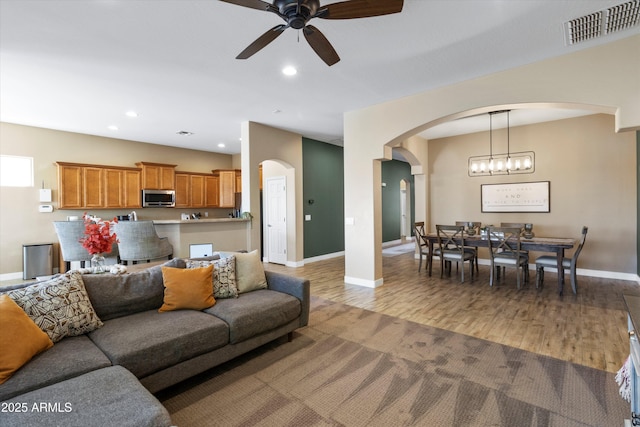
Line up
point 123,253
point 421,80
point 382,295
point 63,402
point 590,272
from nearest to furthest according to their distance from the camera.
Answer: point 63,402 < point 421,80 < point 382,295 < point 123,253 < point 590,272

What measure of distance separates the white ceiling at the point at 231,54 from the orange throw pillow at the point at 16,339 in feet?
7.66

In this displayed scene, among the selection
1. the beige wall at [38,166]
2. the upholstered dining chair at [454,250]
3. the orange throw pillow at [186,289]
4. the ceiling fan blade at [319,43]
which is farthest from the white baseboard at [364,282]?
the beige wall at [38,166]

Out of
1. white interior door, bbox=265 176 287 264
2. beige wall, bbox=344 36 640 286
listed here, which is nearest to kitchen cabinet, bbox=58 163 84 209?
white interior door, bbox=265 176 287 264

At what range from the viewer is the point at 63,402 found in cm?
144

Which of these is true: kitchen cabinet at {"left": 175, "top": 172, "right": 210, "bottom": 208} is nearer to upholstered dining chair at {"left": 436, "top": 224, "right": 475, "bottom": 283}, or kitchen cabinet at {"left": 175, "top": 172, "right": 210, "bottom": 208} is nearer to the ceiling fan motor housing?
upholstered dining chair at {"left": 436, "top": 224, "right": 475, "bottom": 283}

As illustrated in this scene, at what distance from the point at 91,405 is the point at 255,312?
4.37 ft

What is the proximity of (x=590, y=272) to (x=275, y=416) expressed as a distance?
21.0ft

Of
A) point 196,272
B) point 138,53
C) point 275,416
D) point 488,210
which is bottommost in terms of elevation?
point 275,416


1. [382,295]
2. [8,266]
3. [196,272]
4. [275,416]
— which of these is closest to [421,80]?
[382,295]

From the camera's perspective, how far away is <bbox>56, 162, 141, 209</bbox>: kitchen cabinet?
244 inches

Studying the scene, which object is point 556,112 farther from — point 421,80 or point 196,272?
point 196,272

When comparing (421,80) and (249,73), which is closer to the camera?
(249,73)

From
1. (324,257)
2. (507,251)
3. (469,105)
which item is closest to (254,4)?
(469,105)

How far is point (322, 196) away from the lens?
7.70 meters
